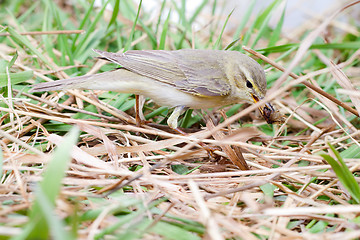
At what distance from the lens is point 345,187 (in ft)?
6.88

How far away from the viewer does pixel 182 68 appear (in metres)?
3.19

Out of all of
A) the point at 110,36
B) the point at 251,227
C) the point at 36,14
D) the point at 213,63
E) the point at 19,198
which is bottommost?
the point at 251,227

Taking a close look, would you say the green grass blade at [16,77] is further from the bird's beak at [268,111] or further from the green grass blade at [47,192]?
the bird's beak at [268,111]

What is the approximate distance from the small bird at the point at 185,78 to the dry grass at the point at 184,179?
0.86ft

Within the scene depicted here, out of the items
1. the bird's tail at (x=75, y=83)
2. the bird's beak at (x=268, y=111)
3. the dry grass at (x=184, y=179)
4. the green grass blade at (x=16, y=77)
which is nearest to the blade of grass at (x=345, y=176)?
the dry grass at (x=184, y=179)

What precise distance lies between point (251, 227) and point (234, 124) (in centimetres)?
163

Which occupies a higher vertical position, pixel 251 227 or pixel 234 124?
pixel 234 124

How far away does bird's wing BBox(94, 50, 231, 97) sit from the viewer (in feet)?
10.2

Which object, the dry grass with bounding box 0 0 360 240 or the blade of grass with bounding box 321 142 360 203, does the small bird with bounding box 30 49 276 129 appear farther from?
the blade of grass with bounding box 321 142 360 203

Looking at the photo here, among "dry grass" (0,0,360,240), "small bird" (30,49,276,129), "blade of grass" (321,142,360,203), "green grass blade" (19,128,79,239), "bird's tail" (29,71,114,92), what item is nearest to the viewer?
"green grass blade" (19,128,79,239)

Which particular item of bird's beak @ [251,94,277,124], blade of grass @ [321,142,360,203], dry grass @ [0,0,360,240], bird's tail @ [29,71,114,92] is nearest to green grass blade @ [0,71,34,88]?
dry grass @ [0,0,360,240]

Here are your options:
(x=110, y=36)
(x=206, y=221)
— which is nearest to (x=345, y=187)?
(x=206, y=221)

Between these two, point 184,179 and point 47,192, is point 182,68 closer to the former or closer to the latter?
point 184,179

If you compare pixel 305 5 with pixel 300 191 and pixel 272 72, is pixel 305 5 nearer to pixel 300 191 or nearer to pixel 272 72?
pixel 272 72
